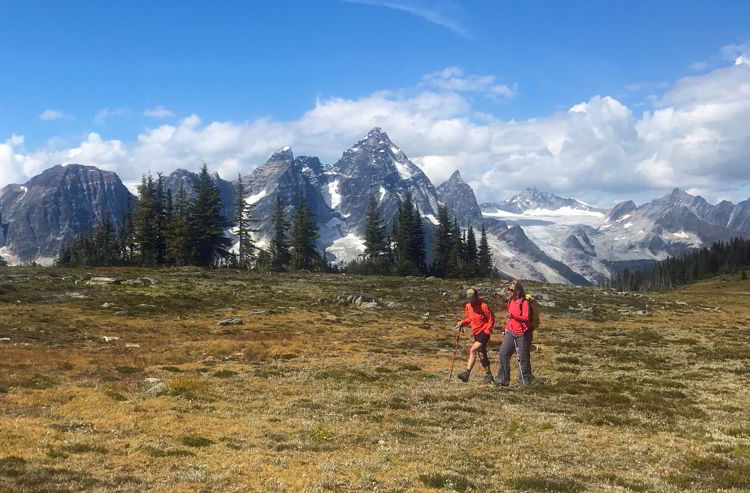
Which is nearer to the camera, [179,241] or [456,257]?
[179,241]

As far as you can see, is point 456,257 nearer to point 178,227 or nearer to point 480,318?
point 178,227

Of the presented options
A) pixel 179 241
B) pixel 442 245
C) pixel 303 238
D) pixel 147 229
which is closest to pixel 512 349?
pixel 179 241

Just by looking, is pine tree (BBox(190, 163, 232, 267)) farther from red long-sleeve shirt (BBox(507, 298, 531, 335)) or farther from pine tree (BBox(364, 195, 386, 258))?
red long-sleeve shirt (BBox(507, 298, 531, 335))

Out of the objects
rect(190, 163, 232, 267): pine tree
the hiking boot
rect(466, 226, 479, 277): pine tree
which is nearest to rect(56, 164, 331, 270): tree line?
rect(190, 163, 232, 267): pine tree

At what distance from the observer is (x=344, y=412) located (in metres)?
18.9

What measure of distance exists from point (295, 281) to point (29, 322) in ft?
147

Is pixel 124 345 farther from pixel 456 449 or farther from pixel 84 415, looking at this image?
pixel 456 449

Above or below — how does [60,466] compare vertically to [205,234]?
below

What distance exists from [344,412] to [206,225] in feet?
295

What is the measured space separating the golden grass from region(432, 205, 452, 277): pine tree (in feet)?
280

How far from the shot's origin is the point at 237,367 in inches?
1106

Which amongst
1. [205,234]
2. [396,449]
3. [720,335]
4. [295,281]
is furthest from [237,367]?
[205,234]

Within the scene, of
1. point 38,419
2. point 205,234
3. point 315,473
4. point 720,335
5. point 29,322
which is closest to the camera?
point 315,473

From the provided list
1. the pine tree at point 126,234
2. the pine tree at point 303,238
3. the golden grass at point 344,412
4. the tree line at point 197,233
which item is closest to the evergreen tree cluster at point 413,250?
the tree line at point 197,233
